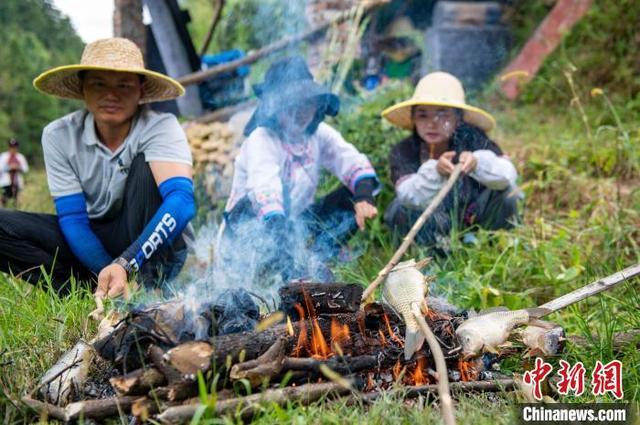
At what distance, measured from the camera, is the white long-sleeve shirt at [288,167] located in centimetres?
362

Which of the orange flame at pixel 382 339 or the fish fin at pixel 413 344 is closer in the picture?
the fish fin at pixel 413 344

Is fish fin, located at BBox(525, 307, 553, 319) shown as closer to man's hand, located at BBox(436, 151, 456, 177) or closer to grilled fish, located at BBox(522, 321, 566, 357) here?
grilled fish, located at BBox(522, 321, 566, 357)

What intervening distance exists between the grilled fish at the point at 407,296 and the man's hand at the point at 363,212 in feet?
3.53

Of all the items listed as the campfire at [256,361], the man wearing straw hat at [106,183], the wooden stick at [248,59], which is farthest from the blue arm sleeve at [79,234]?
the wooden stick at [248,59]

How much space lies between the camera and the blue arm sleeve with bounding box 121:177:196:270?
3.13 meters

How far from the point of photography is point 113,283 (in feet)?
9.57

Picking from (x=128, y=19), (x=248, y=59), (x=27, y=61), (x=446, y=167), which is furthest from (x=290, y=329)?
(x=27, y=61)

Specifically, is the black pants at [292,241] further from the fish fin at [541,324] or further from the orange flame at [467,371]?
the fish fin at [541,324]

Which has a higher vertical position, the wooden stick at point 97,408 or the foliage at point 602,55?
the foliage at point 602,55

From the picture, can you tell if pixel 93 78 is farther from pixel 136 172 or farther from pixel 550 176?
pixel 550 176

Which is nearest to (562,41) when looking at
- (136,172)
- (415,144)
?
(415,144)

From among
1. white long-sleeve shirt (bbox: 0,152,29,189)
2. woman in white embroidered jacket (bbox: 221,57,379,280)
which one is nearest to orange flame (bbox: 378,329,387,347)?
woman in white embroidered jacket (bbox: 221,57,379,280)

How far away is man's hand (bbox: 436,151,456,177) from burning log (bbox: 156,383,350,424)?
1934mm

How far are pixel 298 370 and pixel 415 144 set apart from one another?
2.40 metres
